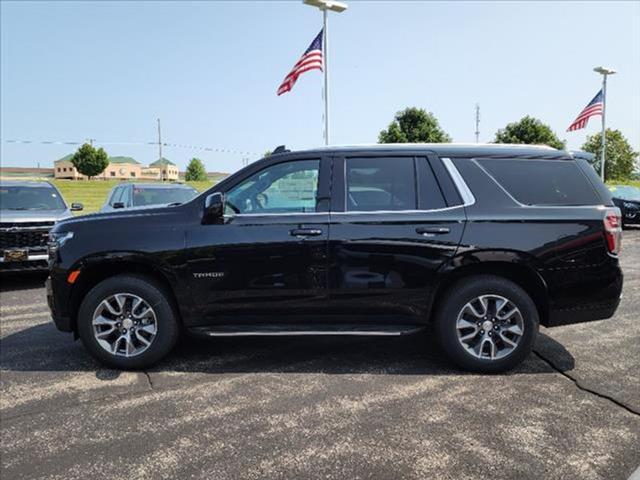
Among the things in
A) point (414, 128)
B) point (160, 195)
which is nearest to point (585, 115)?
point (414, 128)

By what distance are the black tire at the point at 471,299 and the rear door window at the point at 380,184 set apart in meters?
0.81

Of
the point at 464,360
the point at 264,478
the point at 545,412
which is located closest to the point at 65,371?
the point at 264,478

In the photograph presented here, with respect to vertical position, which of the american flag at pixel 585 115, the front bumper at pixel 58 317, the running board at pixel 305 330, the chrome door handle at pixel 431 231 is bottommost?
the running board at pixel 305 330

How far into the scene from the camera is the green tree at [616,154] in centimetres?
4769

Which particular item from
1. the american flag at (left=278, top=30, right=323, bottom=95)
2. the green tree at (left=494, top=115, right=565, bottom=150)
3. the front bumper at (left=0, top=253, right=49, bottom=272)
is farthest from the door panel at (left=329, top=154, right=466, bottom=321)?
the green tree at (left=494, top=115, right=565, bottom=150)

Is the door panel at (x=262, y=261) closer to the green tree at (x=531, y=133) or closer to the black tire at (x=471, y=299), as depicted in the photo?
the black tire at (x=471, y=299)

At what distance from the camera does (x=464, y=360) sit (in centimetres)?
404

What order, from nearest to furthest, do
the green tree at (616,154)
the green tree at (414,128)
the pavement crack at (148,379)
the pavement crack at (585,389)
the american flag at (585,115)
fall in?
the pavement crack at (585,389) → the pavement crack at (148,379) → the american flag at (585,115) → the green tree at (414,128) → the green tree at (616,154)

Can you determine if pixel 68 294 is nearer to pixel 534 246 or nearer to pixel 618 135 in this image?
pixel 534 246

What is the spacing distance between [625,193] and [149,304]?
1921 centimetres

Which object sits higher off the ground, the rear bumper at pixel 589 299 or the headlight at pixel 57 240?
the headlight at pixel 57 240

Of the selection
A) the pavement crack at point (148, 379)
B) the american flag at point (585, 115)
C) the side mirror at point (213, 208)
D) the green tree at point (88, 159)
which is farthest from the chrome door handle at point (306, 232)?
the green tree at point (88, 159)

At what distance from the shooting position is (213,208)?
3957mm

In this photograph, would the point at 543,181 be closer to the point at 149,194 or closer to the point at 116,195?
the point at 149,194
